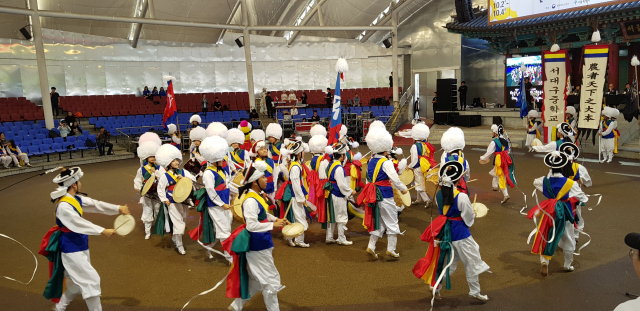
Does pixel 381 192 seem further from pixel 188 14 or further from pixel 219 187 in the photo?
pixel 188 14

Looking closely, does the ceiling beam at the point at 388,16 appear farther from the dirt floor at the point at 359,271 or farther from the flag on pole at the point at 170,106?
the dirt floor at the point at 359,271

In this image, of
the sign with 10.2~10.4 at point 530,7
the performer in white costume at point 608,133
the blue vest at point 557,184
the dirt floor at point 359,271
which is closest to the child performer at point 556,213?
the blue vest at point 557,184

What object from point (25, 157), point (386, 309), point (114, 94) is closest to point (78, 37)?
point (114, 94)

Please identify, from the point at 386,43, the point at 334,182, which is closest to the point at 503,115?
the point at 386,43

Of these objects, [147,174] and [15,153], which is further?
[15,153]

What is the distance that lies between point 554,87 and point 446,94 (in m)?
12.1

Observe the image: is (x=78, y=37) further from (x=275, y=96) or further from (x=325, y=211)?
(x=325, y=211)

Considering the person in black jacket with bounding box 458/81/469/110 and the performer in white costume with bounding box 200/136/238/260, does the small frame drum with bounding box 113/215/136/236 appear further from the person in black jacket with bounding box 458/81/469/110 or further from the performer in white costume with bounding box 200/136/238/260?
the person in black jacket with bounding box 458/81/469/110

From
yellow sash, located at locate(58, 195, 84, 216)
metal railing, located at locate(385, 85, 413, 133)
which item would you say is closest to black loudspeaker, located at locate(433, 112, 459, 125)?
metal railing, located at locate(385, 85, 413, 133)

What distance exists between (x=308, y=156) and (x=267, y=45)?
12631 millimetres

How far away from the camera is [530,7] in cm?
1836

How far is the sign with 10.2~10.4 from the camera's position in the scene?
1672 cm

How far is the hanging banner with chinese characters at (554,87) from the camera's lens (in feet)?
35.4

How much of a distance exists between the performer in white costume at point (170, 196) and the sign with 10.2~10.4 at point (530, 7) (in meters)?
16.0
